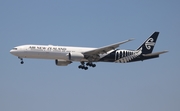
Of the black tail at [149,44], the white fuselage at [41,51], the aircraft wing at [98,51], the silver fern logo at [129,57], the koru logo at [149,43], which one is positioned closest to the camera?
the aircraft wing at [98,51]

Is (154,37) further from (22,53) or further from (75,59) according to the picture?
(22,53)

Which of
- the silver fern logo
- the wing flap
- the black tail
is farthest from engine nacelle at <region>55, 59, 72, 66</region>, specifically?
the black tail

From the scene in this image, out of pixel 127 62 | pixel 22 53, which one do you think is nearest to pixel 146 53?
pixel 127 62

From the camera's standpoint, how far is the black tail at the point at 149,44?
3277 inches

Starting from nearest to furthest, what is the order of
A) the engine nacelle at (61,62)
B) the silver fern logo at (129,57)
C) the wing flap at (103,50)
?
the wing flap at (103,50)
the silver fern logo at (129,57)
the engine nacelle at (61,62)

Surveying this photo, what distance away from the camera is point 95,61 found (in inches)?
3142

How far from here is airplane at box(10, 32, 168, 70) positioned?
76.6 metres

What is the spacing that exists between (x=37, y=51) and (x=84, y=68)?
30.8 feet

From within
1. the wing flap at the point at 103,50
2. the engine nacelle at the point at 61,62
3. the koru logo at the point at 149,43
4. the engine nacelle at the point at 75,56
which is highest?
the koru logo at the point at 149,43

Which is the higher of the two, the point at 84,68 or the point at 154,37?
the point at 154,37

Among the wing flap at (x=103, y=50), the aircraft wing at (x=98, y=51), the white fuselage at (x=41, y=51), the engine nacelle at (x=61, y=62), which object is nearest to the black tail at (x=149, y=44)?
the wing flap at (x=103, y=50)

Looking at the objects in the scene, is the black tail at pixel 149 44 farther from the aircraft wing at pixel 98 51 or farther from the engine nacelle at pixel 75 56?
the engine nacelle at pixel 75 56

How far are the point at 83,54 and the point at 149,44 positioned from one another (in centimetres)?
1376

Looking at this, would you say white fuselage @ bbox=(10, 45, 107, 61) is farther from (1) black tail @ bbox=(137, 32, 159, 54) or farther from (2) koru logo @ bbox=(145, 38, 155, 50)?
(2) koru logo @ bbox=(145, 38, 155, 50)
